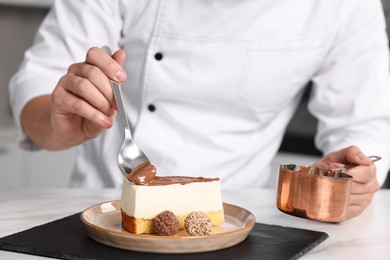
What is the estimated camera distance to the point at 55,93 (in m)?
1.23

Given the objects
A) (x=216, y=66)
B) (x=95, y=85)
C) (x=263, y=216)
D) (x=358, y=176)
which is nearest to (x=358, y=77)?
(x=216, y=66)

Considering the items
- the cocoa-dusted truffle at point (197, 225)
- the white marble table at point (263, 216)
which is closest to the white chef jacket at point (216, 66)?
the white marble table at point (263, 216)

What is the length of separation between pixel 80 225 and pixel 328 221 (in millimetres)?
412

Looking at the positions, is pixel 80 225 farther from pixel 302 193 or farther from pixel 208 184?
pixel 302 193

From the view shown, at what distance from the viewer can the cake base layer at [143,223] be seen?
103 centimetres

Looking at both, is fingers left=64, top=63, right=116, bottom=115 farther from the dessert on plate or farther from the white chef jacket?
the white chef jacket

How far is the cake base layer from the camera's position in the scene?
1028 mm

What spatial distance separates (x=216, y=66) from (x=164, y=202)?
2.13ft

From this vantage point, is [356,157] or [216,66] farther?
[216,66]

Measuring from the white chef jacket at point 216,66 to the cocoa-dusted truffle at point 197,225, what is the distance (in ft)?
2.09

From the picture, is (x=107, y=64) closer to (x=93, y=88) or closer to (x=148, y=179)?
(x=93, y=88)

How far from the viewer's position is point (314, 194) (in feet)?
3.84

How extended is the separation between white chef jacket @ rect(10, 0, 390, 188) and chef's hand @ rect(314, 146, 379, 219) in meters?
0.25

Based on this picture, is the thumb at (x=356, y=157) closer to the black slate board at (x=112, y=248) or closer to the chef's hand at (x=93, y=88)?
the black slate board at (x=112, y=248)
